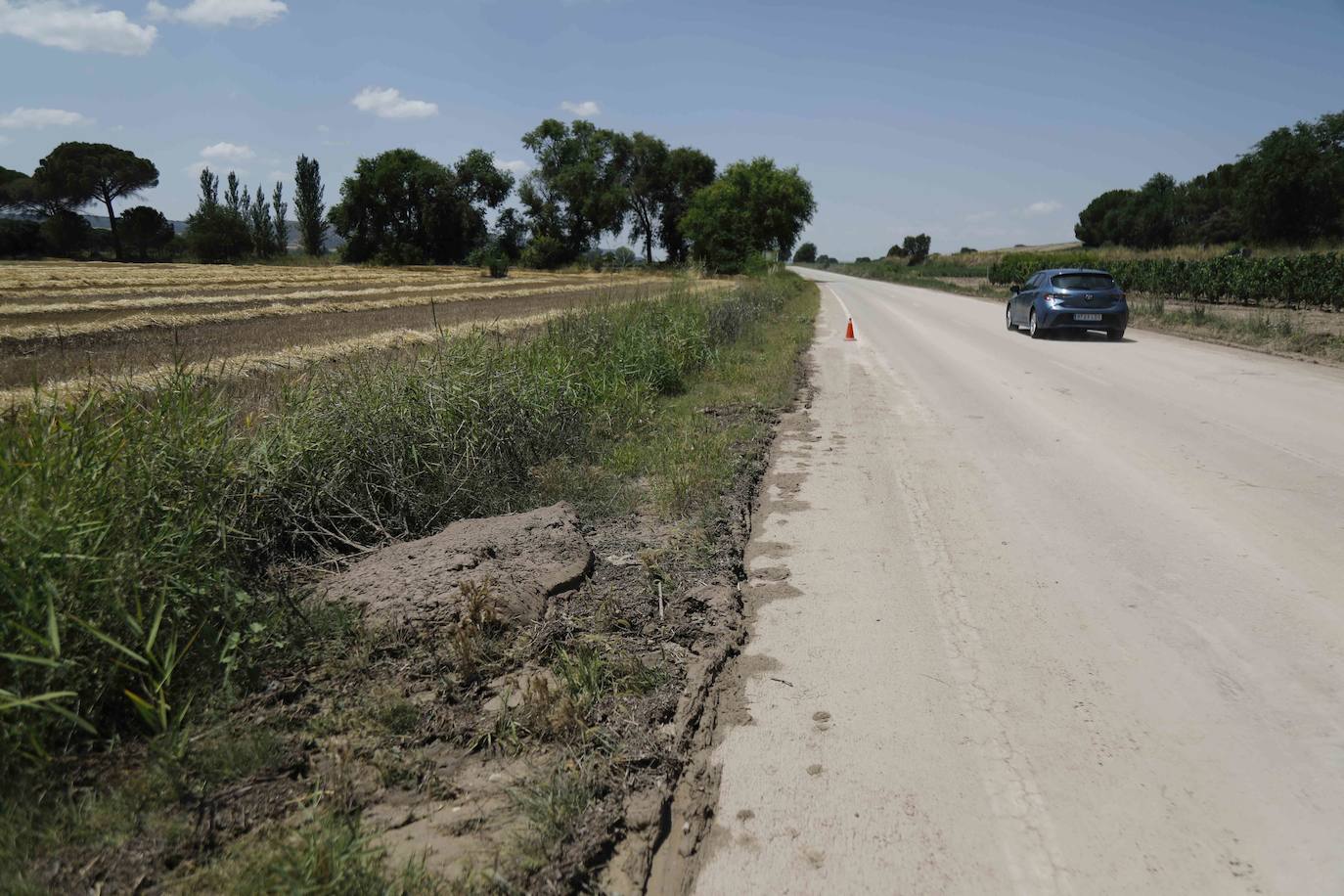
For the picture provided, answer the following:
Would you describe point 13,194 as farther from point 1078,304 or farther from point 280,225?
point 1078,304

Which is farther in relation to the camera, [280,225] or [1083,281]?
[280,225]

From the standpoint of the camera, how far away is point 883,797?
295cm

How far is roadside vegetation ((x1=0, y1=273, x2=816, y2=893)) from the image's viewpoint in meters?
2.58

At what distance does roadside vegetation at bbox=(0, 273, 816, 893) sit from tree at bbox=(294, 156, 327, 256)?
81489 mm

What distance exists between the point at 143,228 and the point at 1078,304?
7053cm

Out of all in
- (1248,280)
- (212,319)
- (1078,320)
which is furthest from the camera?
(1248,280)

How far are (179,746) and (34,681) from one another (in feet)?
1.83

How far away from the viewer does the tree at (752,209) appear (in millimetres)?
63219

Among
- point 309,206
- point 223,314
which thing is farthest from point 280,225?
point 223,314

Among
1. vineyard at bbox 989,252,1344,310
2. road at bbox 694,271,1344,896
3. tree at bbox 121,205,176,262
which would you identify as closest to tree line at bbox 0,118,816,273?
tree at bbox 121,205,176,262

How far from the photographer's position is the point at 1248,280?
27.9 meters

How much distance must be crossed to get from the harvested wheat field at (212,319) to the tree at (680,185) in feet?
165

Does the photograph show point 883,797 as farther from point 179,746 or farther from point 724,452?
point 724,452

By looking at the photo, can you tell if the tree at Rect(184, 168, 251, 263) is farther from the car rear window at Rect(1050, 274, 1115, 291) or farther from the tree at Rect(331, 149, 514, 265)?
the car rear window at Rect(1050, 274, 1115, 291)
